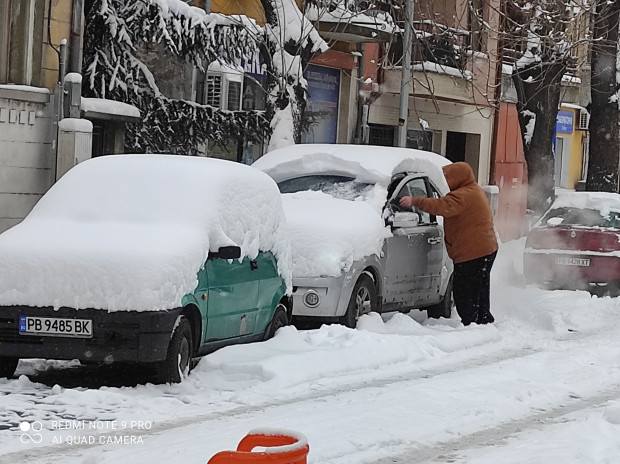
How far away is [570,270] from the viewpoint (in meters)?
18.1

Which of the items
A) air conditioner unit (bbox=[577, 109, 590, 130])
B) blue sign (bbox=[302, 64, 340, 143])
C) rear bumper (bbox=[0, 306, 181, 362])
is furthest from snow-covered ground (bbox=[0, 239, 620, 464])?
air conditioner unit (bbox=[577, 109, 590, 130])

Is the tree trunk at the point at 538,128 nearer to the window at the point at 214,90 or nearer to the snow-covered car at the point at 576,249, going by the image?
the window at the point at 214,90

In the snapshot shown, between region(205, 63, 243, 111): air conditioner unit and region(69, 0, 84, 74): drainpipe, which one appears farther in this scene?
region(205, 63, 243, 111): air conditioner unit

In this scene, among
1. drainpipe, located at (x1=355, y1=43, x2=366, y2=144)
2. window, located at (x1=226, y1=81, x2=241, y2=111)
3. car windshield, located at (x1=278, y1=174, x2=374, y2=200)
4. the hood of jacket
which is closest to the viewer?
car windshield, located at (x1=278, y1=174, x2=374, y2=200)

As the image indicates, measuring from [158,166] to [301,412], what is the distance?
9.73 feet

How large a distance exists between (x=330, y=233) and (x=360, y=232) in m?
0.39

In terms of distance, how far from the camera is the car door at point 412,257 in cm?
1384

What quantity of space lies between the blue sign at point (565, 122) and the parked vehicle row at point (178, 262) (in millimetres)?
30235

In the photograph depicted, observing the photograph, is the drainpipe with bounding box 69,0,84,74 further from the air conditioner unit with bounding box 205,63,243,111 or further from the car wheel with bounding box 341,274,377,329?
the car wheel with bounding box 341,274,377,329

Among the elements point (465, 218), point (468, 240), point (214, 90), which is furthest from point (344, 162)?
point (214, 90)

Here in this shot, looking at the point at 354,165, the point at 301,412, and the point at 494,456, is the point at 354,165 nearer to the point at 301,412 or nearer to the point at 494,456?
the point at 301,412

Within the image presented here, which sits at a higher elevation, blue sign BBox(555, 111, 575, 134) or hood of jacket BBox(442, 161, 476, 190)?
blue sign BBox(555, 111, 575, 134)

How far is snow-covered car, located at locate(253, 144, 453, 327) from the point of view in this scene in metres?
12.6

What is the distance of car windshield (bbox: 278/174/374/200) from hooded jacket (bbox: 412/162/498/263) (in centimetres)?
82
